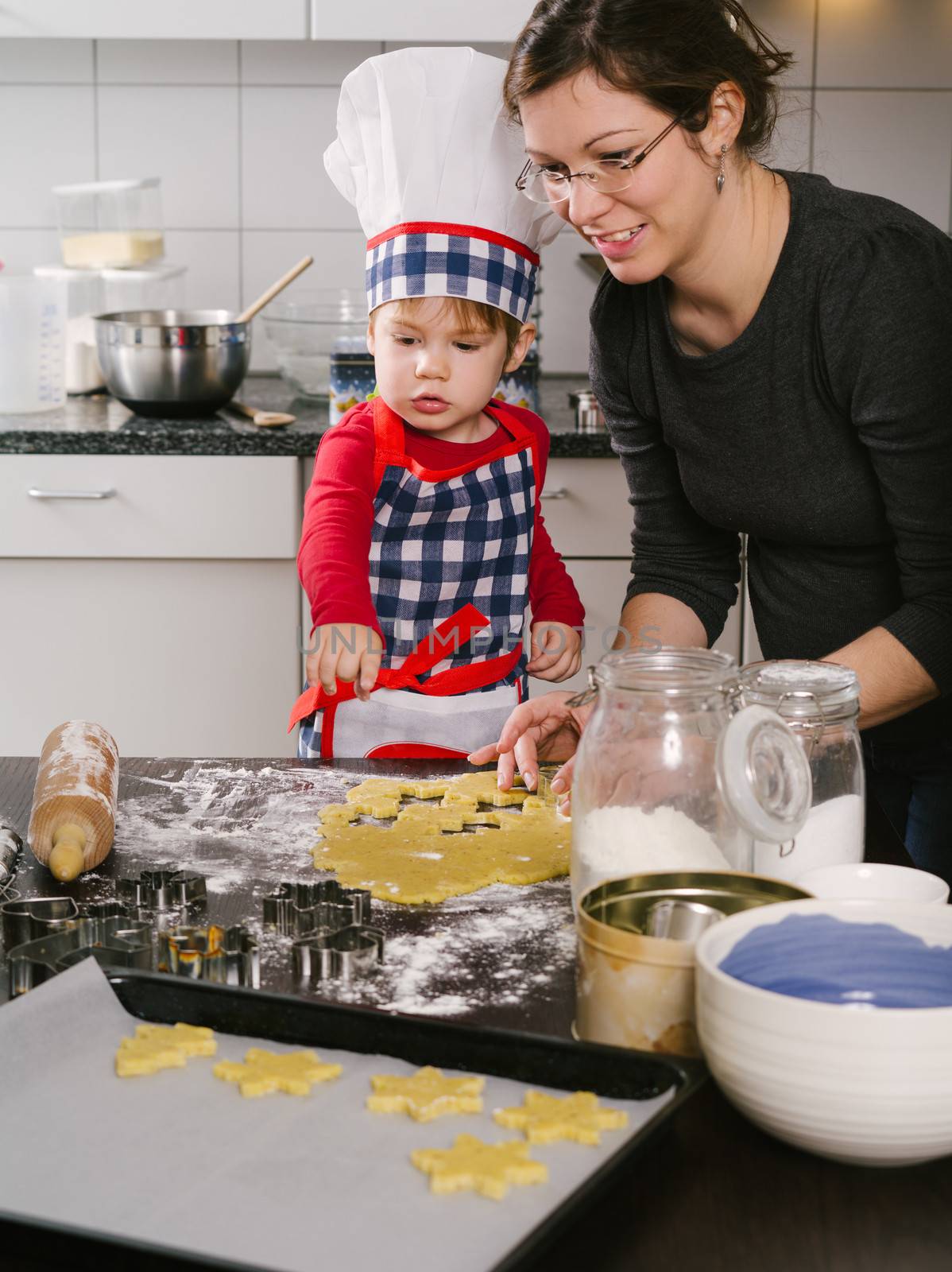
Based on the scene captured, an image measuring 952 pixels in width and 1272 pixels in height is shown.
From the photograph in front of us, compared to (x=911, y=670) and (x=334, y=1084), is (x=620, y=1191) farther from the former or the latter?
(x=911, y=670)

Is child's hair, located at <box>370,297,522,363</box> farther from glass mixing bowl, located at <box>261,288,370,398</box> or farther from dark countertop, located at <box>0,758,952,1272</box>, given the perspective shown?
glass mixing bowl, located at <box>261,288,370,398</box>

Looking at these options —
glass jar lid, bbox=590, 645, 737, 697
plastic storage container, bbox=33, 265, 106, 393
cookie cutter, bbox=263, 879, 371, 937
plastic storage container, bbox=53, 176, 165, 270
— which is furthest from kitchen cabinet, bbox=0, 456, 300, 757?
glass jar lid, bbox=590, 645, 737, 697

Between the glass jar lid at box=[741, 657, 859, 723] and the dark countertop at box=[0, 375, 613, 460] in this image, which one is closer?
the glass jar lid at box=[741, 657, 859, 723]

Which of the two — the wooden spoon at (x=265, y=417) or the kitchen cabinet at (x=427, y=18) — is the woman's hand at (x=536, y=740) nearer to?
the wooden spoon at (x=265, y=417)

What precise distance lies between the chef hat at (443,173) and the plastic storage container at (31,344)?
1.24 meters

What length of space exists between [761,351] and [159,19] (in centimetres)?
166

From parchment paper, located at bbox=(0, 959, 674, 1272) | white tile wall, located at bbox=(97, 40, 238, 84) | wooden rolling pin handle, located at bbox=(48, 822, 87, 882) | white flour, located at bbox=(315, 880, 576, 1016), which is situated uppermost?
white tile wall, located at bbox=(97, 40, 238, 84)

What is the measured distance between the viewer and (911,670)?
1182 mm

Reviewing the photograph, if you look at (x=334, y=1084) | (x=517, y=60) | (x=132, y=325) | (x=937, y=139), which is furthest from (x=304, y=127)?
(x=334, y=1084)

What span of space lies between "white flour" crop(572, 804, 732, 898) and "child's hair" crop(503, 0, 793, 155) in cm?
66

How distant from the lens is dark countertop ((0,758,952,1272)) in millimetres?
539

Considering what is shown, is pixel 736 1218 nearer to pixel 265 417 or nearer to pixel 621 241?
pixel 621 241

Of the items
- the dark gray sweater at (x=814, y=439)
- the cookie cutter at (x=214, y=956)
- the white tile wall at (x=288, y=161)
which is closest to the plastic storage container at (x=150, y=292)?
the white tile wall at (x=288, y=161)

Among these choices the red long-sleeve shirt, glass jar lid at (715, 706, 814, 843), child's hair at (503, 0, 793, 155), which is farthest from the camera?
the red long-sleeve shirt
